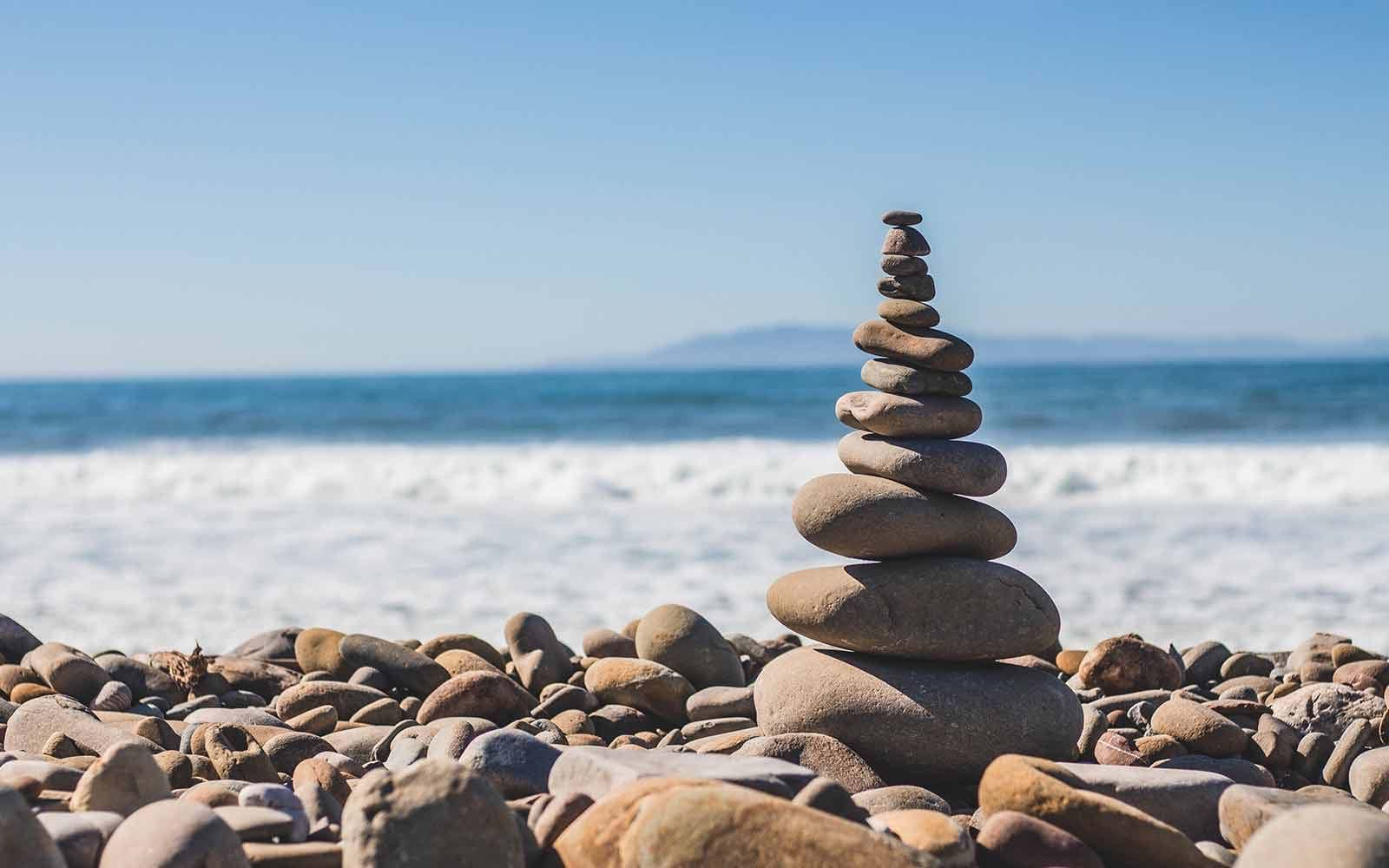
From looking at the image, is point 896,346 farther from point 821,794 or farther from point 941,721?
point 821,794

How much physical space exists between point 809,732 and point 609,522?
923cm

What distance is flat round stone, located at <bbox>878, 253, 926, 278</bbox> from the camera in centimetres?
452

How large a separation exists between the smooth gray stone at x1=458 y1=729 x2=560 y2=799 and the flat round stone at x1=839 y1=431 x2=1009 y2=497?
1513 millimetres

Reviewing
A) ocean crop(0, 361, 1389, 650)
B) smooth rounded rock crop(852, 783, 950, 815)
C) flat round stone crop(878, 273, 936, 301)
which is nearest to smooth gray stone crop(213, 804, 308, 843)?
smooth rounded rock crop(852, 783, 950, 815)

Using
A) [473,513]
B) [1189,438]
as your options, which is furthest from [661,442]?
[473,513]

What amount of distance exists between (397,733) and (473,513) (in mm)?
9742

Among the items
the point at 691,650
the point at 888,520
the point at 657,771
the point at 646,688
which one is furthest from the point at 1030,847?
the point at 691,650

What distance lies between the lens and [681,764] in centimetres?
335

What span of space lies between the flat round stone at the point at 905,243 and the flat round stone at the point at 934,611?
44.0 inches

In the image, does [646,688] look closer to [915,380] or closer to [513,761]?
[513,761]

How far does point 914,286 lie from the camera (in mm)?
4531

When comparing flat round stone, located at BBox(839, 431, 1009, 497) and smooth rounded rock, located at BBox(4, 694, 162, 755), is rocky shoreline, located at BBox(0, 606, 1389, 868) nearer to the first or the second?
smooth rounded rock, located at BBox(4, 694, 162, 755)

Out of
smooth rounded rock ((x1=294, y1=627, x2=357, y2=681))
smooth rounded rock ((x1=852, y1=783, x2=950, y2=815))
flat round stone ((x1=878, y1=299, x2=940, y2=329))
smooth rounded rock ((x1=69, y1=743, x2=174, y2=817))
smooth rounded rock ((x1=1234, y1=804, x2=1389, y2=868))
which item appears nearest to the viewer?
smooth rounded rock ((x1=1234, y1=804, x2=1389, y2=868))

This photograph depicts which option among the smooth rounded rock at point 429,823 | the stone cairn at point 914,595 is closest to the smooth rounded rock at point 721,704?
the stone cairn at point 914,595
